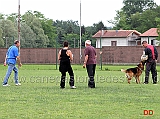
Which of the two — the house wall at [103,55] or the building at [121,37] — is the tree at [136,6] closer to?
the building at [121,37]

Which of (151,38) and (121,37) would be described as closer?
(151,38)

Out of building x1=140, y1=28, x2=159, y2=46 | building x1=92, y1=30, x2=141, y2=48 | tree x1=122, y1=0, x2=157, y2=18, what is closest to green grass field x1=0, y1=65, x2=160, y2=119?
building x1=140, y1=28, x2=159, y2=46

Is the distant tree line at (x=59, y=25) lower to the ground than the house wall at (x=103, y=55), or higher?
higher

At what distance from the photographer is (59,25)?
13850cm

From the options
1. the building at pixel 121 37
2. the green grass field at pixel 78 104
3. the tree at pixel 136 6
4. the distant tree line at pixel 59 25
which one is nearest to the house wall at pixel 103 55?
the distant tree line at pixel 59 25

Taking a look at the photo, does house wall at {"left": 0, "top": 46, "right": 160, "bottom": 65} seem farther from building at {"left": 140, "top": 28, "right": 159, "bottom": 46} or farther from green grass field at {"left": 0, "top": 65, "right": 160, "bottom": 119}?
green grass field at {"left": 0, "top": 65, "right": 160, "bottom": 119}

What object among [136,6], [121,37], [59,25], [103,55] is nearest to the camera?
[103,55]

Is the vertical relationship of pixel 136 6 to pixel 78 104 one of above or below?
above


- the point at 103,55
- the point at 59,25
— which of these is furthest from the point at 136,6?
the point at 103,55

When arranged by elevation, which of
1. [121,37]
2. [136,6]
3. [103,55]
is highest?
[136,6]

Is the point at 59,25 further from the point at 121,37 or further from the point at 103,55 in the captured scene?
the point at 103,55

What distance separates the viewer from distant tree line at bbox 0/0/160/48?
4888 centimetres

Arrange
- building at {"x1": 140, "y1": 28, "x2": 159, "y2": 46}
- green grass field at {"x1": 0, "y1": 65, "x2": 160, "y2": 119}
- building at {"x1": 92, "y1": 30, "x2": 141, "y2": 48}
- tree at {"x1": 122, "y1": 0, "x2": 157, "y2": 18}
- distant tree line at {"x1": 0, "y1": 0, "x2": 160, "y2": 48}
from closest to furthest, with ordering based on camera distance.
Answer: green grass field at {"x1": 0, "y1": 65, "x2": 160, "y2": 119} → building at {"x1": 140, "y1": 28, "x2": 159, "y2": 46} → distant tree line at {"x1": 0, "y1": 0, "x2": 160, "y2": 48} → building at {"x1": 92, "y1": 30, "x2": 141, "y2": 48} → tree at {"x1": 122, "y1": 0, "x2": 157, "y2": 18}

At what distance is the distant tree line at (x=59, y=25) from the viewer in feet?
160
